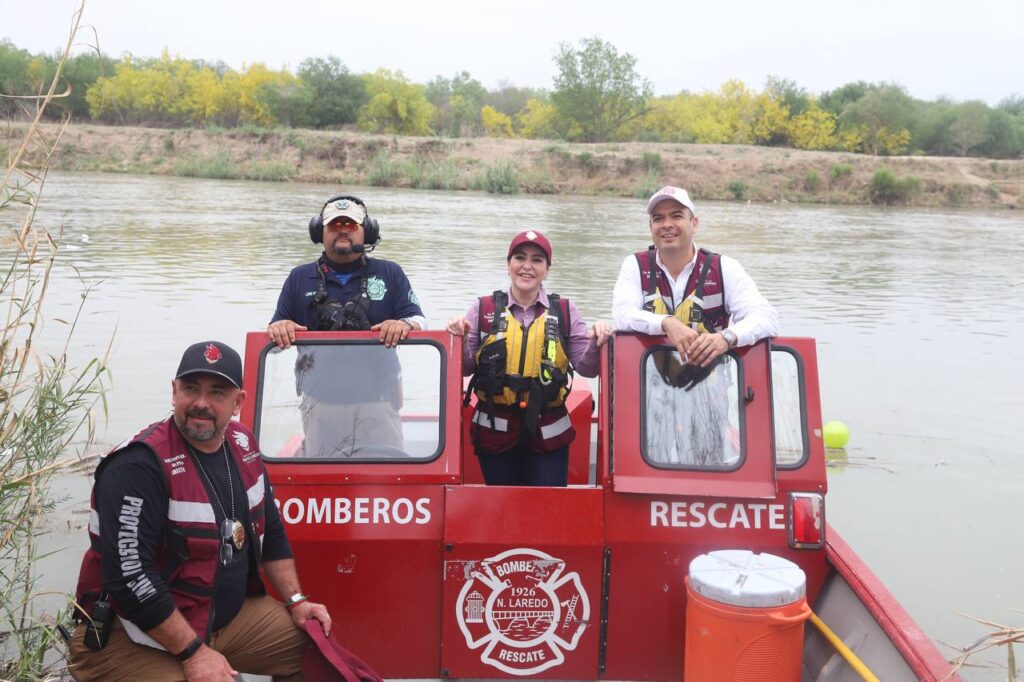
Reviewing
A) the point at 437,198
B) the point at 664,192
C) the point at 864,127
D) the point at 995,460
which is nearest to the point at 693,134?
the point at 864,127

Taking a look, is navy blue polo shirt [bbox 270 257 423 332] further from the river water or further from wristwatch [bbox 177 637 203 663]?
wristwatch [bbox 177 637 203 663]

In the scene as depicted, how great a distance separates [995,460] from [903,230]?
A: 24.7 metres

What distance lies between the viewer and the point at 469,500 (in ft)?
12.7

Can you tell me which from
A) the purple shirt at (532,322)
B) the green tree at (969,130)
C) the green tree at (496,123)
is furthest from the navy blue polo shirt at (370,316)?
the green tree at (496,123)

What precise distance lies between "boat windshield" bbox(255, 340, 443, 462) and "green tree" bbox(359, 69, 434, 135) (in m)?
70.0

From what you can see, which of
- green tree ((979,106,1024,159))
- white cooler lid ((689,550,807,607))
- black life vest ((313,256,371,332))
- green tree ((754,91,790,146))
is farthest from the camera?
green tree ((754,91,790,146))

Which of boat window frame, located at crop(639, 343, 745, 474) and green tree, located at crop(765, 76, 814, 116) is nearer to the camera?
boat window frame, located at crop(639, 343, 745, 474)

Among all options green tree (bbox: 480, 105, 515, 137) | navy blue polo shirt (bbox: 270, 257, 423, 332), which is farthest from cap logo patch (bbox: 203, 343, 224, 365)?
green tree (bbox: 480, 105, 515, 137)

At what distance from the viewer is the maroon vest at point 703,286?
4.25m

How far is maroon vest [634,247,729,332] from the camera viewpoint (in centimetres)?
425

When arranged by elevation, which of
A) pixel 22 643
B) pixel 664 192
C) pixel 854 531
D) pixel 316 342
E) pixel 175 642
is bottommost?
pixel 854 531

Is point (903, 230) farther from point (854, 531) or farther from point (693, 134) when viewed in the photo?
point (693, 134)

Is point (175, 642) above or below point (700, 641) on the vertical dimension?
above

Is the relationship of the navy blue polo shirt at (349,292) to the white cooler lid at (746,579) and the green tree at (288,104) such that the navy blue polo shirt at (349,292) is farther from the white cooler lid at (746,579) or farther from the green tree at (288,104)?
the green tree at (288,104)
